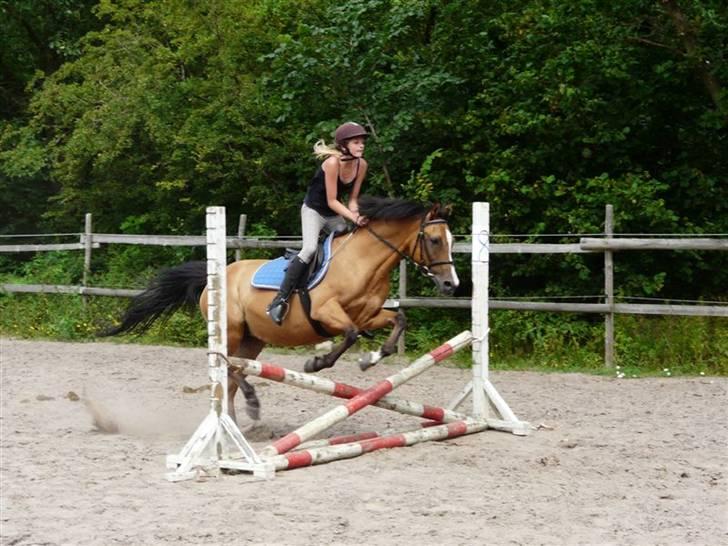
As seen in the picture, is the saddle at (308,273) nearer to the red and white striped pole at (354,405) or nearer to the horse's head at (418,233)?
the horse's head at (418,233)

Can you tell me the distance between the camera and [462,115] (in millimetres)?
14586

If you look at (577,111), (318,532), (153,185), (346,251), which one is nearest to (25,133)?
(153,185)

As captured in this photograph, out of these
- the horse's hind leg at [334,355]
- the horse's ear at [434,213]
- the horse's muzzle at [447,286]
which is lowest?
the horse's hind leg at [334,355]

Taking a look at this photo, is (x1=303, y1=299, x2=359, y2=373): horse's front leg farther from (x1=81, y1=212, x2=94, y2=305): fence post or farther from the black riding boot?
(x1=81, y1=212, x2=94, y2=305): fence post

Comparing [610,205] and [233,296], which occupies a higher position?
[610,205]

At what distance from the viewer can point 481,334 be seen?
8.05 meters

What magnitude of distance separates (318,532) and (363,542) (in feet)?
0.86

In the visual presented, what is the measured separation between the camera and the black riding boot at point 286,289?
789 cm

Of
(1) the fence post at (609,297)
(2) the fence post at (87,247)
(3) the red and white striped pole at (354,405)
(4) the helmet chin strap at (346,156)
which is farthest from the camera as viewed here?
(2) the fence post at (87,247)

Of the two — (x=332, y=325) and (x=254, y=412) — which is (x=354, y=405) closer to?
(x=332, y=325)

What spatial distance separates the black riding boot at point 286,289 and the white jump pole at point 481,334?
1.29m

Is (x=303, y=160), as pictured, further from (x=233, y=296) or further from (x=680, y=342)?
(x=233, y=296)

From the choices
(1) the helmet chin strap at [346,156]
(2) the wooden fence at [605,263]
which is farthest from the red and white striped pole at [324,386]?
(2) the wooden fence at [605,263]

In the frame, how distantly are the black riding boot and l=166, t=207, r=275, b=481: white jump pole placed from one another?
1.30 metres
